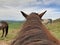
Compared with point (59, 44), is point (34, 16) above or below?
above

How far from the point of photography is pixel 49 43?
3.77m

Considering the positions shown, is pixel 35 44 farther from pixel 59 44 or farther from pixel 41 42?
pixel 59 44

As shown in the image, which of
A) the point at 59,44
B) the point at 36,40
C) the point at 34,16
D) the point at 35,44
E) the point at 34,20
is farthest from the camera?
the point at 34,16

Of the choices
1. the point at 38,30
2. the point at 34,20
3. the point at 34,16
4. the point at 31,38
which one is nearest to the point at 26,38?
the point at 31,38

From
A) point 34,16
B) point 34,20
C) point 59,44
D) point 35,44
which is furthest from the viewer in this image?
point 34,16

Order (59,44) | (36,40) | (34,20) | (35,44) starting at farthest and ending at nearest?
(34,20) < (59,44) < (36,40) < (35,44)

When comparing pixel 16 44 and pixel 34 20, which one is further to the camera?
pixel 34 20

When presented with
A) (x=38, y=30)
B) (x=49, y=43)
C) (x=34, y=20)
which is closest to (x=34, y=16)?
(x=34, y=20)

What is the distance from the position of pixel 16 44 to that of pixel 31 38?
294 mm

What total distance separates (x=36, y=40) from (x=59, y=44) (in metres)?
0.51

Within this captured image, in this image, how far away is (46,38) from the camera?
409 centimetres

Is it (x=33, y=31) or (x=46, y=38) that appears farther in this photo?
(x=33, y=31)

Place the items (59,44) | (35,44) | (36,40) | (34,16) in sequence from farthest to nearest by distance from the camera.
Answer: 1. (34,16)
2. (59,44)
3. (36,40)
4. (35,44)

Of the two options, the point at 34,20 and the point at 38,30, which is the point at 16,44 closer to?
the point at 38,30
